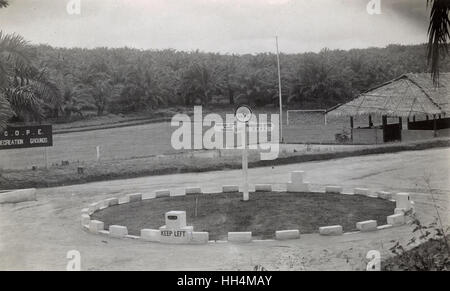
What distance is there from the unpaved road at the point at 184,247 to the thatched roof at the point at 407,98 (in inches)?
268

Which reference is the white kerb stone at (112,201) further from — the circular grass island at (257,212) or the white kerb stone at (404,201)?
the white kerb stone at (404,201)

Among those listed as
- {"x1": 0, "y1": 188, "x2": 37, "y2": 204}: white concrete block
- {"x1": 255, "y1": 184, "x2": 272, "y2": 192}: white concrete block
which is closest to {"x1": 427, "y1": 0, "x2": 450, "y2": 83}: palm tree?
{"x1": 255, "y1": 184, "x2": 272, "y2": 192}: white concrete block

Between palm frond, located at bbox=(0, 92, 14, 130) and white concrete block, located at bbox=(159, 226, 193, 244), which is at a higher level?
palm frond, located at bbox=(0, 92, 14, 130)

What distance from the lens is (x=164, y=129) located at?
34781 mm

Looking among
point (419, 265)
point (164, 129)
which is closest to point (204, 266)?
point (419, 265)

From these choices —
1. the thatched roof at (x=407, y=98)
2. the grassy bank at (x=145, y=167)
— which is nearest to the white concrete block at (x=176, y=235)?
the grassy bank at (x=145, y=167)

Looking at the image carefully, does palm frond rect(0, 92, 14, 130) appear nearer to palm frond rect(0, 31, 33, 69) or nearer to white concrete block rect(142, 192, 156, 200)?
palm frond rect(0, 31, 33, 69)

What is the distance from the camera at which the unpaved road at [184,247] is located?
31.9 feet

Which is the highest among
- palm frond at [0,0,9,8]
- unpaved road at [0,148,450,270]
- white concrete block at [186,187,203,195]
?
palm frond at [0,0,9,8]

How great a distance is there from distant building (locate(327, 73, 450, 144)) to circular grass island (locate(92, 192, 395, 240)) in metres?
13.3

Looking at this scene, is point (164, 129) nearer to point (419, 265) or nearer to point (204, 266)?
point (204, 266)

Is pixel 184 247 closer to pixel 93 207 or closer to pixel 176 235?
pixel 176 235

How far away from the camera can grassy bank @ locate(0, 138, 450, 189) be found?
20.1 meters
